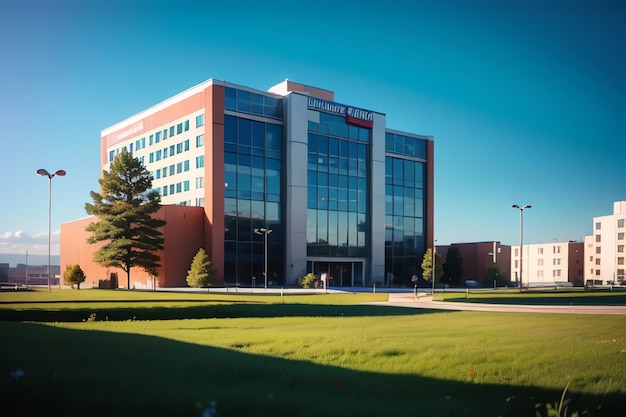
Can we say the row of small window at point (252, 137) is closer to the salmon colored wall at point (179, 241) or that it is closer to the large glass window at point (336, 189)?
A: the large glass window at point (336, 189)

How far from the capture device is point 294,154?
6181 centimetres

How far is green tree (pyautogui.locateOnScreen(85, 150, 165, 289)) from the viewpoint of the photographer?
47656 millimetres

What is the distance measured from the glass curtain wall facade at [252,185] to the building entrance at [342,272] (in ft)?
22.1

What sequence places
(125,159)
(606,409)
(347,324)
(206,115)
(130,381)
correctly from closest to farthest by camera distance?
(130,381), (606,409), (347,324), (125,159), (206,115)

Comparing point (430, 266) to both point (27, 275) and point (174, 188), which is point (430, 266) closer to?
point (174, 188)

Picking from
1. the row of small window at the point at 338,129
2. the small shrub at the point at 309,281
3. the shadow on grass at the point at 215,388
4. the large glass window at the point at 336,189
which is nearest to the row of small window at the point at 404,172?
the large glass window at the point at 336,189

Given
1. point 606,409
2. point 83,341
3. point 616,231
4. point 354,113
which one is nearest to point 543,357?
point 606,409

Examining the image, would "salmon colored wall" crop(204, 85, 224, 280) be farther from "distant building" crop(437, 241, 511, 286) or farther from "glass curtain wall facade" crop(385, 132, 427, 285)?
"distant building" crop(437, 241, 511, 286)

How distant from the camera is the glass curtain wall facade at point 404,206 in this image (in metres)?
73.0

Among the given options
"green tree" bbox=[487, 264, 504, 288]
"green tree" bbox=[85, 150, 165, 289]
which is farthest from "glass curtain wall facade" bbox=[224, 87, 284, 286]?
"green tree" bbox=[487, 264, 504, 288]

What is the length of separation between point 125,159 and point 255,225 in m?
16.8

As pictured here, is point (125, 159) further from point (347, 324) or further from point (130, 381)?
point (130, 381)

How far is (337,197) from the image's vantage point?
66.6 meters

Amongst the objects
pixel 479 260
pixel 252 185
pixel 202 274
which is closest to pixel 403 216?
pixel 479 260
